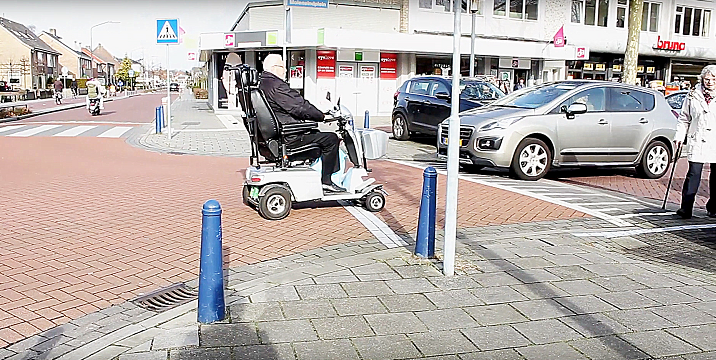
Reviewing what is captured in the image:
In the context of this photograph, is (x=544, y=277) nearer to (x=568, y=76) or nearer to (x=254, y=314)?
(x=254, y=314)

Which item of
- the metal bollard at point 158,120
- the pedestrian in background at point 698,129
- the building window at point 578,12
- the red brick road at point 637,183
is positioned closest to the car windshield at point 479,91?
the red brick road at point 637,183

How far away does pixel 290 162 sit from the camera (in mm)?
7602

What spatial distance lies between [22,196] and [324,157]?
13.4 feet

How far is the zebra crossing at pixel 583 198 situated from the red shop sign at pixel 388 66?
19.1m

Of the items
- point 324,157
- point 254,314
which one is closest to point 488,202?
point 324,157

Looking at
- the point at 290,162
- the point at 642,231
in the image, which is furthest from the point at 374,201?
the point at 642,231

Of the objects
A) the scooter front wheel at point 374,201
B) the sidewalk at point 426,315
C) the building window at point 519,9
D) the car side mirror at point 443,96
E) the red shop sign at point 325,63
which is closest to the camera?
the sidewalk at point 426,315

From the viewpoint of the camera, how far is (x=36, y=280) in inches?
198

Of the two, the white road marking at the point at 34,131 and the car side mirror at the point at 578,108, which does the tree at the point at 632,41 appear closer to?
the car side mirror at the point at 578,108

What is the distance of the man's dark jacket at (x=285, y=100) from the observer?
7152mm

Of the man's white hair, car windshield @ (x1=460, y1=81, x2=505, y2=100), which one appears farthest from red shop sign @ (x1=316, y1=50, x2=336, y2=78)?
the man's white hair

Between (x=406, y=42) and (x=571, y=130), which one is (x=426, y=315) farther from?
(x=406, y=42)

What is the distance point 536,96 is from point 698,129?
408 cm

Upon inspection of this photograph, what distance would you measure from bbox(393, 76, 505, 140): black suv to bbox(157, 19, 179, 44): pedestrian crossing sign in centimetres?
598
